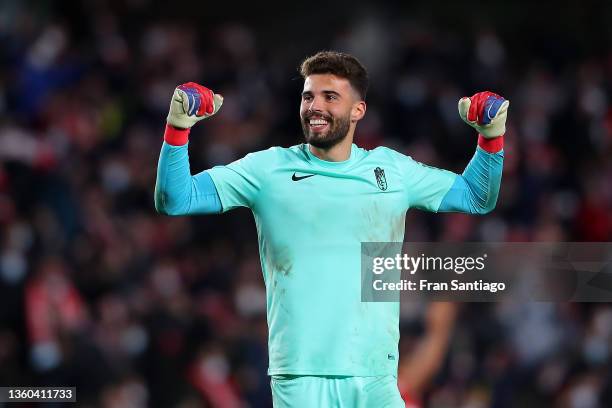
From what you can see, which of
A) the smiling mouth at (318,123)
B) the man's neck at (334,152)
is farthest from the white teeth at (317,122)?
the man's neck at (334,152)

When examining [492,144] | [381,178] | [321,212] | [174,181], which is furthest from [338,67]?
[174,181]

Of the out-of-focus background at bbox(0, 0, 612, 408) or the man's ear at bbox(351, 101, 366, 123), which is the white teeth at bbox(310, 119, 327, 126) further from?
the out-of-focus background at bbox(0, 0, 612, 408)

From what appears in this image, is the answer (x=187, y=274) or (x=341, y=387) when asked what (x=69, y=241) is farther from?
(x=341, y=387)

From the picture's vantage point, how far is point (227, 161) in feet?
42.5

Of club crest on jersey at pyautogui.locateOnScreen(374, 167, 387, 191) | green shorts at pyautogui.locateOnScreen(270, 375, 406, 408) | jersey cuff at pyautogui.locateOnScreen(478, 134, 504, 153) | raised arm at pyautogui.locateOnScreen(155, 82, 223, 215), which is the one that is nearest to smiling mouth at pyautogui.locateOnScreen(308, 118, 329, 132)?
club crest on jersey at pyautogui.locateOnScreen(374, 167, 387, 191)

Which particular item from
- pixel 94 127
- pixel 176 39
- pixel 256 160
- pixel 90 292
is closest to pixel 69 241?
pixel 90 292

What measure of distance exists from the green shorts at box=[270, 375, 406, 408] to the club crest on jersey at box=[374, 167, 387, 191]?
90 centimetres

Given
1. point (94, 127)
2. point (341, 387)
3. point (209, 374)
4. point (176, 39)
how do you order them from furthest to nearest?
point (176, 39) → point (94, 127) → point (209, 374) → point (341, 387)

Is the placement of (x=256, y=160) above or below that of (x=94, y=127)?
below

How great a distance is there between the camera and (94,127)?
520 inches

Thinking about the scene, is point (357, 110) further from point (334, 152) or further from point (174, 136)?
point (174, 136)

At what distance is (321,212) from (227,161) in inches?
290

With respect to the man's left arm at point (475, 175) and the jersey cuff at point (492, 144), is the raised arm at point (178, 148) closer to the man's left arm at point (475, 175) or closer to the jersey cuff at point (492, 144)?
the man's left arm at point (475, 175)

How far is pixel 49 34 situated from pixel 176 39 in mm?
2349
